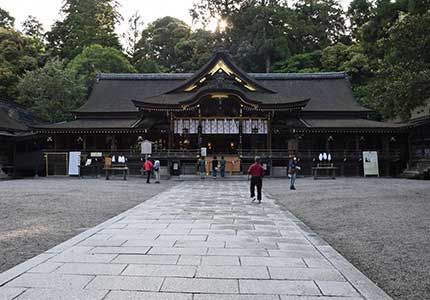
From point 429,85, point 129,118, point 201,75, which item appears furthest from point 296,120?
point 429,85

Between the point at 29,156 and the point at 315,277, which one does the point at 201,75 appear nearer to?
the point at 29,156

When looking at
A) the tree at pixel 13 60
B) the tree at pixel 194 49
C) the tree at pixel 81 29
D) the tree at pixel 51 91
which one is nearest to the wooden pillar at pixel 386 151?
the tree at pixel 51 91

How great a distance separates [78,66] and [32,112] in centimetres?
756

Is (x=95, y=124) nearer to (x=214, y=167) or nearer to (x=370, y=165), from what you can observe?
(x=214, y=167)

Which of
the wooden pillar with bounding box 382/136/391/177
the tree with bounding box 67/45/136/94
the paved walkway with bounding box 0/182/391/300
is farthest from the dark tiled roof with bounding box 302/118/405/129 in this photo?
the tree with bounding box 67/45/136/94

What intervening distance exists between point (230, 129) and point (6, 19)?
41.2 metres

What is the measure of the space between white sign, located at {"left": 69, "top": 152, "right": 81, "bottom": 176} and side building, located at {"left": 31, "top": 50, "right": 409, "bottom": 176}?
186 centimetres

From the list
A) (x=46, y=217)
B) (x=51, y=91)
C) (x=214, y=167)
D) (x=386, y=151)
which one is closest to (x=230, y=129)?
(x=214, y=167)

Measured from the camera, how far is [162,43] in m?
59.4

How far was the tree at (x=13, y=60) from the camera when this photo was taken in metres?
36.0

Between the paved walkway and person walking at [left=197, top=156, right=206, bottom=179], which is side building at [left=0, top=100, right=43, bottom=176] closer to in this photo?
person walking at [left=197, top=156, right=206, bottom=179]

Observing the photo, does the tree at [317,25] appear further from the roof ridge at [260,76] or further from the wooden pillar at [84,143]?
the wooden pillar at [84,143]

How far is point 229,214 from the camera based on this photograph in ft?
30.0

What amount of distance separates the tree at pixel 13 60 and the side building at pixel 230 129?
41.6ft
